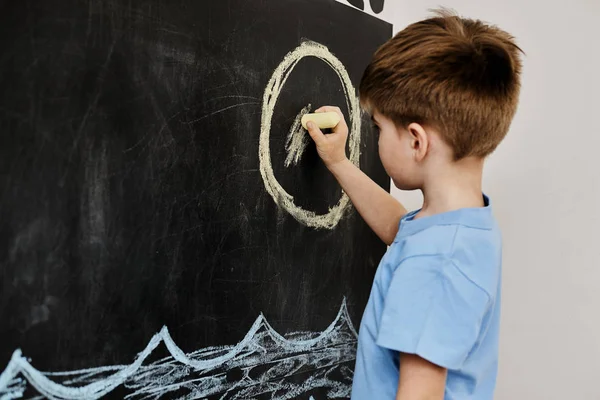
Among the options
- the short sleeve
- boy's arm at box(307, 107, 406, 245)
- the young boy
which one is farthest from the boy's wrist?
the short sleeve

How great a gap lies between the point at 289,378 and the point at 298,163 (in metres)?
0.39

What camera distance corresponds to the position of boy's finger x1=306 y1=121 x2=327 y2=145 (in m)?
1.11

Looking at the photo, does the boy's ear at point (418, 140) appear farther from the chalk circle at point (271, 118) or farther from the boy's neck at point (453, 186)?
the chalk circle at point (271, 118)

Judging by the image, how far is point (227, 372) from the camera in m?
0.97

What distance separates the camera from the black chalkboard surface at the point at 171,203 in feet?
2.42

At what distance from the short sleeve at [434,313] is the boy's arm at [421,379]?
2 centimetres

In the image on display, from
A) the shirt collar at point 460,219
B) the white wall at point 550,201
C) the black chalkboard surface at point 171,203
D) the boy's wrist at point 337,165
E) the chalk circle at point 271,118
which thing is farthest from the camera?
the white wall at point 550,201

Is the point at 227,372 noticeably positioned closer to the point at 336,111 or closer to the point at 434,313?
the point at 434,313

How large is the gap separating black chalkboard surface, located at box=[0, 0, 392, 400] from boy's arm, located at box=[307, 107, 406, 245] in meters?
0.04

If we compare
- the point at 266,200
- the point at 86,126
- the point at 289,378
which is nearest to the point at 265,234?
the point at 266,200

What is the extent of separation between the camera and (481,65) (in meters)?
0.87

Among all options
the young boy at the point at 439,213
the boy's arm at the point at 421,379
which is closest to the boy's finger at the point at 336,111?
Answer: the young boy at the point at 439,213

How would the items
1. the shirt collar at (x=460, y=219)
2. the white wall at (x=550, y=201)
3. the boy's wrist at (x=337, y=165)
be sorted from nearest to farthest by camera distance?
1. the shirt collar at (x=460, y=219)
2. the boy's wrist at (x=337, y=165)
3. the white wall at (x=550, y=201)

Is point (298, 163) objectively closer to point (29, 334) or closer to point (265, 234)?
point (265, 234)
